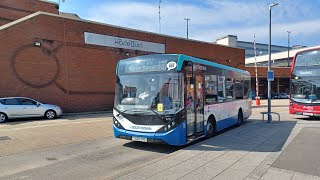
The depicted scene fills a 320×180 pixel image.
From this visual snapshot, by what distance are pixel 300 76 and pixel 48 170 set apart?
15.1 metres

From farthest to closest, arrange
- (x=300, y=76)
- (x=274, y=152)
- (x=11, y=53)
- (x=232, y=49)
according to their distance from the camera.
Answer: (x=232, y=49) → (x=11, y=53) → (x=300, y=76) → (x=274, y=152)

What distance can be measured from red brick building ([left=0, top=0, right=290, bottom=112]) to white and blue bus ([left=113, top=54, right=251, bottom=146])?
1213 cm

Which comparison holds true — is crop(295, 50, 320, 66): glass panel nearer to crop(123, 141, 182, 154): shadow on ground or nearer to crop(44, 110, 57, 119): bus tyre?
crop(123, 141, 182, 154): shadow on ground

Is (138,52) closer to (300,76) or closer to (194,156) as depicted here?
(300,76)

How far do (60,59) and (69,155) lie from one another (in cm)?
1422

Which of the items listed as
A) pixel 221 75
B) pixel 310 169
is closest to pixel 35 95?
pixel 221 75

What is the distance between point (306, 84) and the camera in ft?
54.7

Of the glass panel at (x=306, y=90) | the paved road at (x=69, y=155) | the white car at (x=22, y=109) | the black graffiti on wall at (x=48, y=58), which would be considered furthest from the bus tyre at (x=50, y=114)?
the glass panel at (x=306, y=90)

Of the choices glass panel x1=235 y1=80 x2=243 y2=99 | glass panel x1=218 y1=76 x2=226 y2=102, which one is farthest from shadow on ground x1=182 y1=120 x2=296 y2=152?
glass panel x1=235 y1=80 x2=243 y2=99

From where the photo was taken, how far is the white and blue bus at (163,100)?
8297 millimetres

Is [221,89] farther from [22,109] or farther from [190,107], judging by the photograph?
[22,109]

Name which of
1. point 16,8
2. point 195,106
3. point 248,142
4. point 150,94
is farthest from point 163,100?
point 16,8

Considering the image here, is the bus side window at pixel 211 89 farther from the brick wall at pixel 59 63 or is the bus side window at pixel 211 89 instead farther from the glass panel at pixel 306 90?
the brick wall at pixel 59 63

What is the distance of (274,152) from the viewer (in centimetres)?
Result: 798
